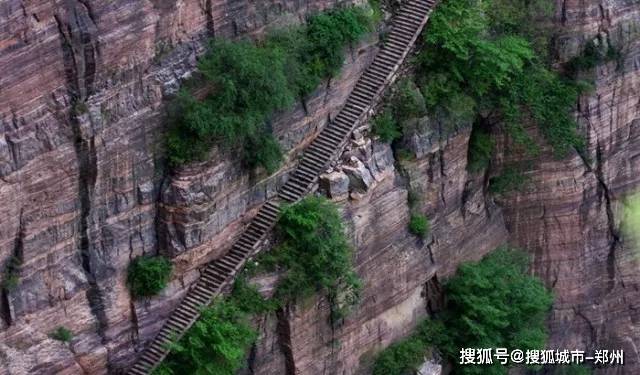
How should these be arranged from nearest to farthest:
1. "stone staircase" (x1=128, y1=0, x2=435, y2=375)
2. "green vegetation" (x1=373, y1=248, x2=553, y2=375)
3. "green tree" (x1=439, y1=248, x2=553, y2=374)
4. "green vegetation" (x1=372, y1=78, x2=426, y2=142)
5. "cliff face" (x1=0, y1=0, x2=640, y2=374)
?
"cliff face" (x1=0, y1=0, x2=640, y2=374)
"stone staircase" (x1=128, y1=0, x2=435, y2=375)
"green vegetation" (x1=372, y1=78, x2=426, y2=142)
"green vegetation" (x1=373, y1=248, x2=553, y2=375)
"green tree" (x1=439, y1=248, x2=553, y2=374)

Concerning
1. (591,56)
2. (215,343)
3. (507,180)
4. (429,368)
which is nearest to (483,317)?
(429,368)

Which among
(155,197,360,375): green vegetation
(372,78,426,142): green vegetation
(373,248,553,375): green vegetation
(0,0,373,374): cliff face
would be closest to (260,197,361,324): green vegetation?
(155,197,360,375): green vegetation

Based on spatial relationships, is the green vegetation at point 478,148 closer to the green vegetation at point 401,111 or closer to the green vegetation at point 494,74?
the green vegetation at point 494,74

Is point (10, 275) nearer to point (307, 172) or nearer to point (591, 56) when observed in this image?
point (307, 172)

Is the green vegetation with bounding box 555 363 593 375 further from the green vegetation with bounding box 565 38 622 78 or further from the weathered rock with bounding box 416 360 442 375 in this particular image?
the green vegetation with bounding box 565 38 622 78

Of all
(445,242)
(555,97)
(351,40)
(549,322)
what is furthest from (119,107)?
(549,322)

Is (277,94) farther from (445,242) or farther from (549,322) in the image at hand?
(549,322)
